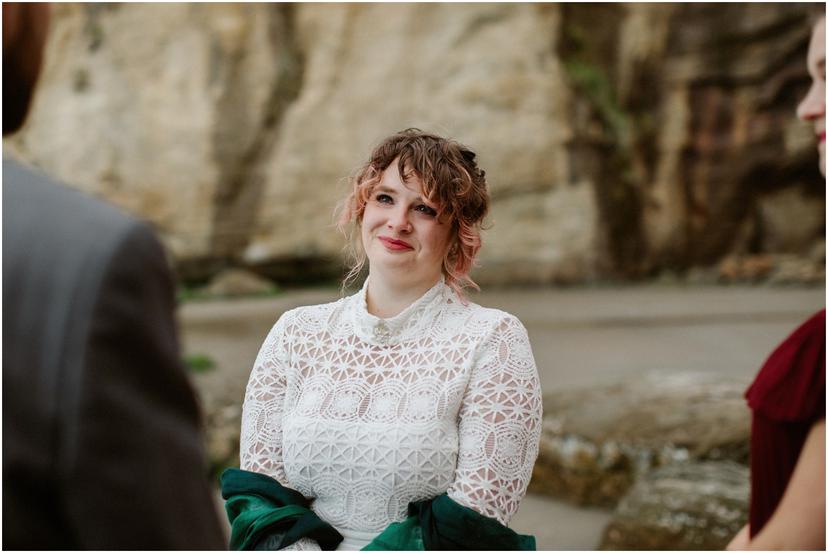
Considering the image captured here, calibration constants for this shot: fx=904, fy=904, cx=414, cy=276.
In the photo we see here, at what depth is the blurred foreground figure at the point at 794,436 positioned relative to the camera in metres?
1.29

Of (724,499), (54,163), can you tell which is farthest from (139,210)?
(724,499)

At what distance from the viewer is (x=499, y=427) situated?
1859 millimetres

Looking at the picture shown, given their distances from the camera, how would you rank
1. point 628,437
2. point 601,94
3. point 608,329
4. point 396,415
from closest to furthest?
1. point 396,415
2. point 628,437
3. point 608,329
4. point 601,94

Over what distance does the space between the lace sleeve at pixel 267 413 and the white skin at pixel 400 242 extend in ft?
0.78

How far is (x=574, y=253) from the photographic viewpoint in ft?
27.8

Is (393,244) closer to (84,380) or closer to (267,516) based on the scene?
(267,516)

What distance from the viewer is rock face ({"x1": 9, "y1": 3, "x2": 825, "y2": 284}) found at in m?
8.46

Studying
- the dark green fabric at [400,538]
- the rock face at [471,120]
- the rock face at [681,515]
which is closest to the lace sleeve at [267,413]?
the dark green fabric at [400,538]

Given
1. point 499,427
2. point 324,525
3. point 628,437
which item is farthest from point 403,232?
point 628,437

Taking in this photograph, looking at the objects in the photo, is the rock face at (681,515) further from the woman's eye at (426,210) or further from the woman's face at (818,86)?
the woman's face at (818,86)

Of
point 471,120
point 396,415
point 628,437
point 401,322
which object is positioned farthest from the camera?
point 471,120

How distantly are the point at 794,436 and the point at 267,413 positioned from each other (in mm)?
1135

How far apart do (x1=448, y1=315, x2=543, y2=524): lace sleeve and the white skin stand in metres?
0.24

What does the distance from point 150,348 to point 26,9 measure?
38 centimetres
